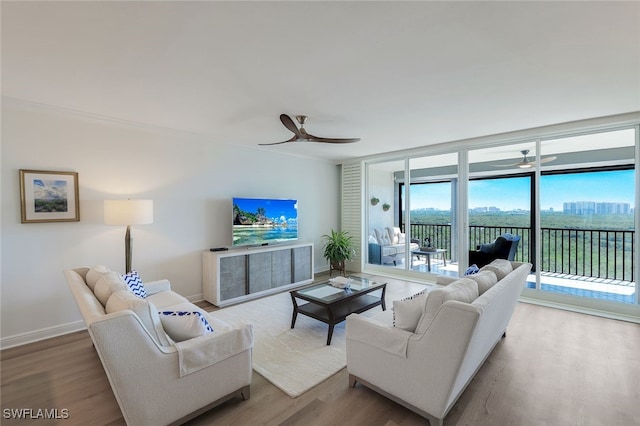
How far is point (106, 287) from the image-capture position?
6.97 ft

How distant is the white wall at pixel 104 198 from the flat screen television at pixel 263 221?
0.95 feet

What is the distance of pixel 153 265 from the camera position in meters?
3.86

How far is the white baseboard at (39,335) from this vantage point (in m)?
2.94

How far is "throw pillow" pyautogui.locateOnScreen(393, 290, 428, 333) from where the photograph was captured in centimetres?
197

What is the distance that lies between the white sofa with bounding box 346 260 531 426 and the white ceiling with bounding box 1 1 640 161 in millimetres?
1666

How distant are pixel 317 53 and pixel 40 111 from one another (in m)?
3.12

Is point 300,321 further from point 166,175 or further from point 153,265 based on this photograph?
point 166,175

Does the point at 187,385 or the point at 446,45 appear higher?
the point at 446,45

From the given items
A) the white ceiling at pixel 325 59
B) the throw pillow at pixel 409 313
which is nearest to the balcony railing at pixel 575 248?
the white ceiling at pixel 325 59

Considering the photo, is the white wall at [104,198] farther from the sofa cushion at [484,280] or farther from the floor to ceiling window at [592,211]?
the floor to ceiling window at [592,211]

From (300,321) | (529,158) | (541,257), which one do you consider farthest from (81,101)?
(541,257)

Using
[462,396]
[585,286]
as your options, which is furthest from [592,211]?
[462,396]

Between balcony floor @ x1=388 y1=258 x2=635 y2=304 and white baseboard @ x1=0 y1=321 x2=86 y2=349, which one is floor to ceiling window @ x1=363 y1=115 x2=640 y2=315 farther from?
white baseboard @ x1=0 y1=321 x2=86 y2=349

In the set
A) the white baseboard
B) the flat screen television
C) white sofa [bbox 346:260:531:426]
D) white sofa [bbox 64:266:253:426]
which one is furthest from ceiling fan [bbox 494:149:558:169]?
the white baseboard
